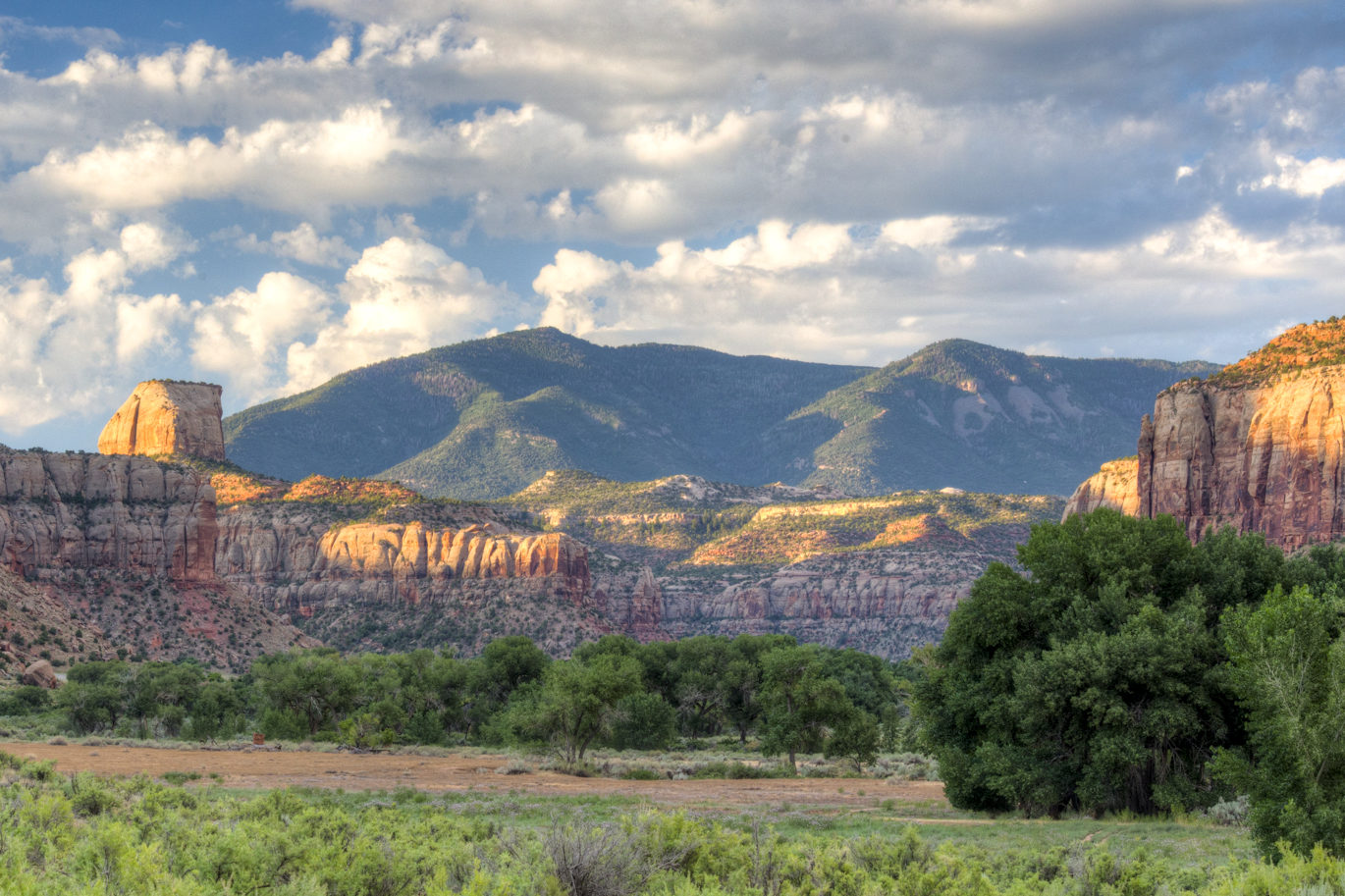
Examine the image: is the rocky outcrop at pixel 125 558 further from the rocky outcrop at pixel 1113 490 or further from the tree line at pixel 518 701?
the rocky outcrop at pixel 1113 490

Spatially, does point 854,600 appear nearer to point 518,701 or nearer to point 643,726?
point 643,726

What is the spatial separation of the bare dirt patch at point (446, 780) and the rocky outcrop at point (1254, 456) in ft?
235

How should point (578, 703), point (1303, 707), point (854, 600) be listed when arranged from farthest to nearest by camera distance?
1. point (854, 600)
2. point (578, 703)
3. point (1303, 707)

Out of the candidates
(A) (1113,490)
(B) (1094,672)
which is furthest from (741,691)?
(A) (1113,490)

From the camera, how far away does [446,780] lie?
127 feet

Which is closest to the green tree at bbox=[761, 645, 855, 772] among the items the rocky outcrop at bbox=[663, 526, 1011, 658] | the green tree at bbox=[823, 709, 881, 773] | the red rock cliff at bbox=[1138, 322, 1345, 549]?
the green tree at bbox=[823, 709, 881, 773]

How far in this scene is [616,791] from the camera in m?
34.8

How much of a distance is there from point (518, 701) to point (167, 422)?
94.7 m

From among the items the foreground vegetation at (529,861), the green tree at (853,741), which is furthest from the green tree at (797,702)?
the foreground vegetation at (529,861)

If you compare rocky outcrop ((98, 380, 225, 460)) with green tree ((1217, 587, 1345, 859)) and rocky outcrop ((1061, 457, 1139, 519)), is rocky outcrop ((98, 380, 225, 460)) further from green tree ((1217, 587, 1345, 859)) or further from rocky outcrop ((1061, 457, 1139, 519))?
green tree ((1217, 587, 1345, 859))

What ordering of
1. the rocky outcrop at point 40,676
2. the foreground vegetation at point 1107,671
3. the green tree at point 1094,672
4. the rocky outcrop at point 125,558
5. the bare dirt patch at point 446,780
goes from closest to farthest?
1. the foreground vegetation at point 1107,671
2. the green tree at point 1094,672
3. the bare dirt patch at point 446,780
4. the rocky outcrop at point 40,676
5. the rocky outcrop at point 125,558

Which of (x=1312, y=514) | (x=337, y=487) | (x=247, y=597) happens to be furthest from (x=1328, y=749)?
(x=337, y=487)

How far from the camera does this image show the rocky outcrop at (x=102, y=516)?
318 feet

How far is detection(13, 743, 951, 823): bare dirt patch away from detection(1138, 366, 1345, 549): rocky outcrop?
2821 inches
